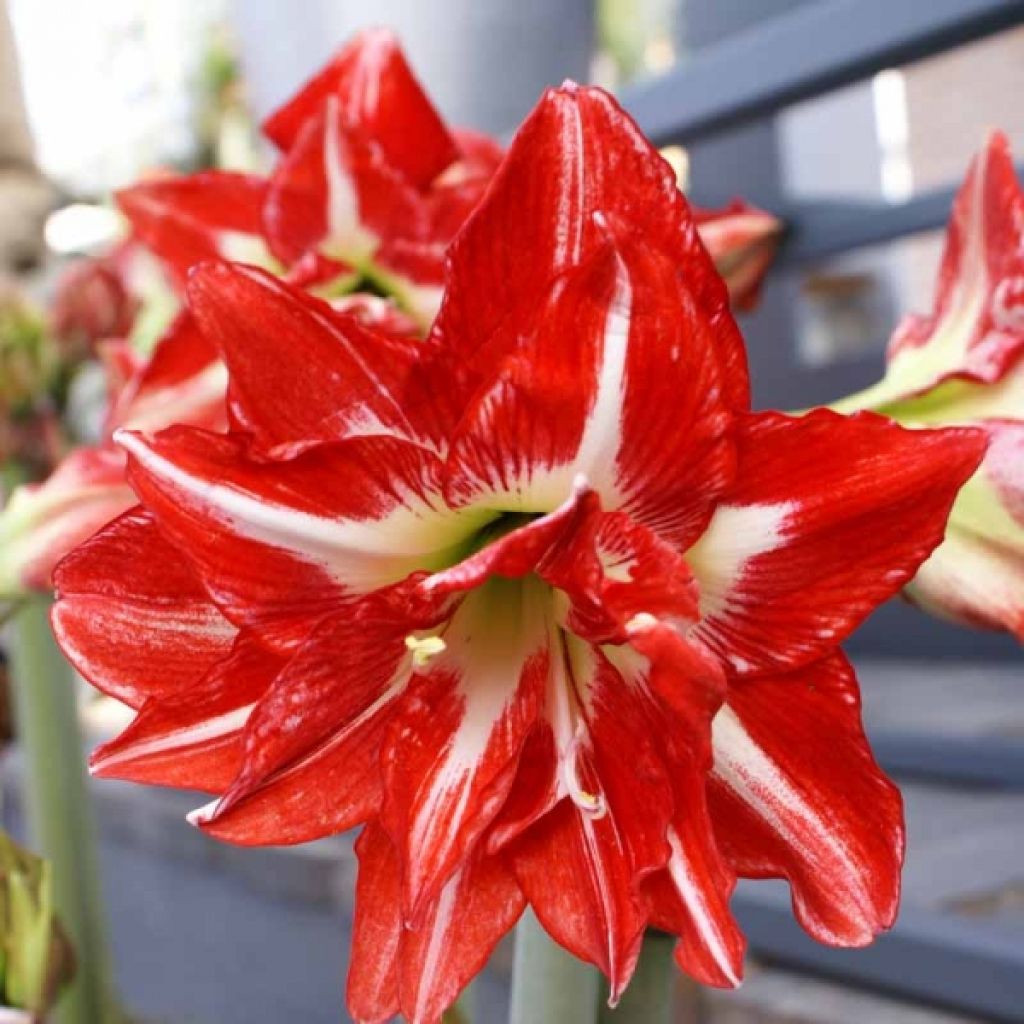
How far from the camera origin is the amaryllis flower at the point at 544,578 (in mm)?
193

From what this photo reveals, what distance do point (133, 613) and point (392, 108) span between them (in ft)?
0.52

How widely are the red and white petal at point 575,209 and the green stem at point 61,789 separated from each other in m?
0.38

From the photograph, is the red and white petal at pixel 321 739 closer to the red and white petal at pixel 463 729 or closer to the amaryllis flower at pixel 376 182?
the red and white petal at pixel 463 729

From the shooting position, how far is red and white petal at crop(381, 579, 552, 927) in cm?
20

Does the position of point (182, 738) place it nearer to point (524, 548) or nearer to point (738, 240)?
point (524, 548)

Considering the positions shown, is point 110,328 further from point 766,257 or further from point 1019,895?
point 1019,895

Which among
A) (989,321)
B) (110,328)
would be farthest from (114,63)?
(989,321)

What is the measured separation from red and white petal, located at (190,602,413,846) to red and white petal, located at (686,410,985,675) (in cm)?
6

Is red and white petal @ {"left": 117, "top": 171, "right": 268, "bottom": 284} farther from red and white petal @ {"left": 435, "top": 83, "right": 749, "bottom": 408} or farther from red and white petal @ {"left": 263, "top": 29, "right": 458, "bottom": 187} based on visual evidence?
red and white petal @ {"left": 435, "top": 83, "right": 749, "bottom": 408}

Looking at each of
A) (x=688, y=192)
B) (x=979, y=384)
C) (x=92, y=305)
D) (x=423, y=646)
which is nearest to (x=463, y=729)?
(x=423, y=646)

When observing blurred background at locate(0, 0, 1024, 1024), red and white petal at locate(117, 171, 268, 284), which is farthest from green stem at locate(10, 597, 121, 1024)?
red and white petal at locate(117, 171, 268, 284)

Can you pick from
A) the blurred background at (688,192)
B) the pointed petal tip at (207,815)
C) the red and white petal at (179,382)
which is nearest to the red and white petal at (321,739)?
the pointed petal tip at (207,815)

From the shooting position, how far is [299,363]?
0.65ft

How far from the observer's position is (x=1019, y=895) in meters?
0.95
